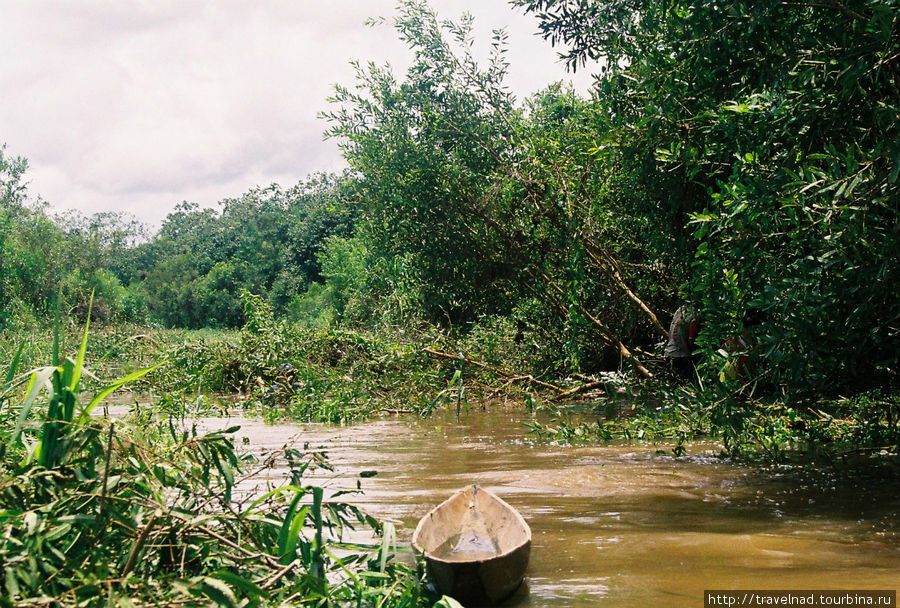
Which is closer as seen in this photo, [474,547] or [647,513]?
[474,547]

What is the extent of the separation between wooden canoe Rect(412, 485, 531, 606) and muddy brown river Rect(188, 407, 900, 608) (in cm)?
29

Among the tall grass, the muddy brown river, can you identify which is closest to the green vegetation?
the tall grass

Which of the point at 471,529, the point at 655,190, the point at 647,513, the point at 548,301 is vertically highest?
the point at 655,190

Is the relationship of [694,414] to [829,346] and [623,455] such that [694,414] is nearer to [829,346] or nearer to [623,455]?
[829,346]

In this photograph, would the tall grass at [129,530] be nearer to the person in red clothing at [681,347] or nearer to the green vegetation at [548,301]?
the green vegetation at [548,301]

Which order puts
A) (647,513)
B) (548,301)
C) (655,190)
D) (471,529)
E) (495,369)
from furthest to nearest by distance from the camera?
(548,301) → (495,369) → (655,190) → (647,513) → (471,529)

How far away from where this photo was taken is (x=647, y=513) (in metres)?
6.38

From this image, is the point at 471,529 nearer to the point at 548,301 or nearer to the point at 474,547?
the point at 474,547

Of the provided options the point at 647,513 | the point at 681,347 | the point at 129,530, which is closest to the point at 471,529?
the point at 647,513

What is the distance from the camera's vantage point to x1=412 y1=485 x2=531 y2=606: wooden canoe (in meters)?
4.27

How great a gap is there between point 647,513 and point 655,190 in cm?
408

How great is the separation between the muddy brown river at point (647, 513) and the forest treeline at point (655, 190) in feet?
3.59

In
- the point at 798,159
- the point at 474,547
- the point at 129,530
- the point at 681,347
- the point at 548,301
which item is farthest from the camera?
the point at 548,301

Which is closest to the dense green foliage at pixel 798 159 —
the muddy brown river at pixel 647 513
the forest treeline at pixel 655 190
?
the forest treeline at pixel 655 190
